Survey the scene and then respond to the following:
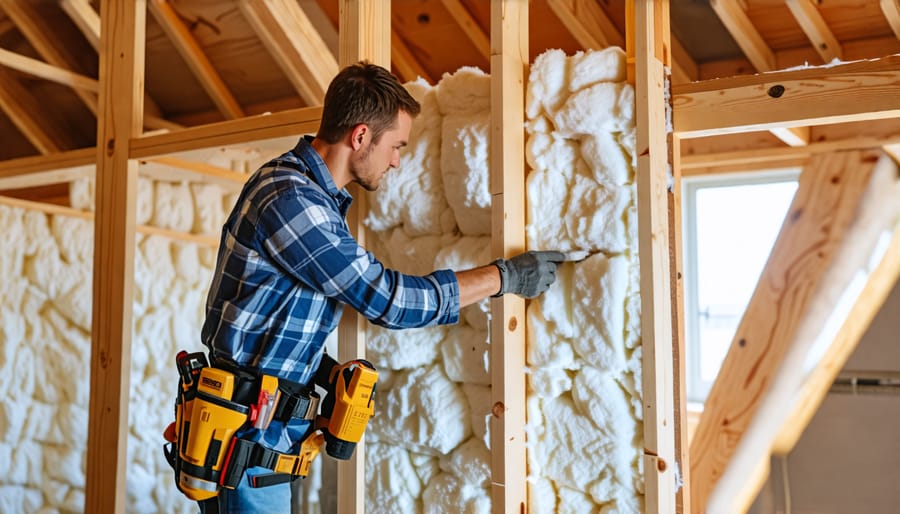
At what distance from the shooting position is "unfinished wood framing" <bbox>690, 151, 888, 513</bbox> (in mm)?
2834

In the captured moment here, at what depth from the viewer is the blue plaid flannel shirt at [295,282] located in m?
1.66

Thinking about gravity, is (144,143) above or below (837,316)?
above

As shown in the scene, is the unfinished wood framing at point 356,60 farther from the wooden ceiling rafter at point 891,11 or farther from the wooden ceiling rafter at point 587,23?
the wooden ceiling rafter at point 891,11

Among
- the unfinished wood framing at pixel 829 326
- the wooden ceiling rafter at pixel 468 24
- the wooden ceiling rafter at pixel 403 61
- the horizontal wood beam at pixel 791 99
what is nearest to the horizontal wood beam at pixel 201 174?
the wooden ceiling rafter at pixel 403 61

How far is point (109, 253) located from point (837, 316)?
8.11 feet

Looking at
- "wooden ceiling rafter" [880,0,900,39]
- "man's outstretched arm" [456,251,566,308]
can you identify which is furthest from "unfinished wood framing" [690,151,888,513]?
"man's outstretched arm" [456,251,566,308]

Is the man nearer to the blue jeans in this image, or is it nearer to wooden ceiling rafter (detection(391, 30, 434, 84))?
the blue jeans

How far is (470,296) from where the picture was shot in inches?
69.3

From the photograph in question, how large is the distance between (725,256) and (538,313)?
2.25 meters

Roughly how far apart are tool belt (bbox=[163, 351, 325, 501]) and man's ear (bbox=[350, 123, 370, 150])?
539 millimetres

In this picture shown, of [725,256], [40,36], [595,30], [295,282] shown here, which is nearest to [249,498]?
[295,282]

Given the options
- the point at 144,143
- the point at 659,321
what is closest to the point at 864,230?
the point at 659,321

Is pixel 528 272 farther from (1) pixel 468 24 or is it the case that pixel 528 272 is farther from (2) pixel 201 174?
(2) pixel 201 174

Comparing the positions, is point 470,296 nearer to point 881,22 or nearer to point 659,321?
point 659,321
